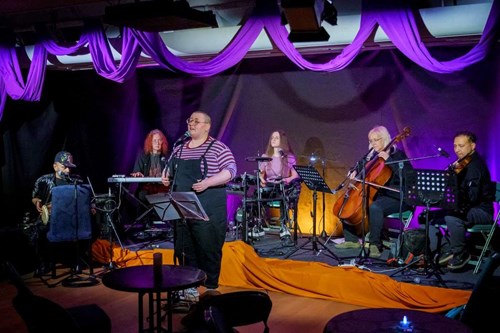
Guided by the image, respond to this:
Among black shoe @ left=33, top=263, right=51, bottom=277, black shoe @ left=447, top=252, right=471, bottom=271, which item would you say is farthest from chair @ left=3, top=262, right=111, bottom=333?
black shoe @ left=447, top=252, right=471, bottom=271

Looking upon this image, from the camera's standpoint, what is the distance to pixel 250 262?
7043mm

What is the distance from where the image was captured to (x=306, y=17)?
20.0 ft

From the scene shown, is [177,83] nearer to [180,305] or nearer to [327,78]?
[327,78]

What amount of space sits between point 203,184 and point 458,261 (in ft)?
10.5

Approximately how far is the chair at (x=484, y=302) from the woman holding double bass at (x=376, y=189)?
3419 millimetres

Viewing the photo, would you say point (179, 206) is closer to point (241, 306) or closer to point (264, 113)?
point (241, 306)

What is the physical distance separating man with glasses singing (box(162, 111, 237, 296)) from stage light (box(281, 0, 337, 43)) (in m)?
1.38

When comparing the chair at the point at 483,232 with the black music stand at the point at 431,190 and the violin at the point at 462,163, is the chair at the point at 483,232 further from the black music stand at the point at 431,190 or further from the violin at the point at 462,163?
the black music stand at the point at 431,190

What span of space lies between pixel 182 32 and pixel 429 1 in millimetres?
3488

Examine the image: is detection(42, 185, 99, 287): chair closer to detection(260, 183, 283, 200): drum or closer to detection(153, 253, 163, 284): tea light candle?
detection(260, 183, 283, 200): drum

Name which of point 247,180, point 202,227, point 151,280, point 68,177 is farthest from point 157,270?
point 247,180

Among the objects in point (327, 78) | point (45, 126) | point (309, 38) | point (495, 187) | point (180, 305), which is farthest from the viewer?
point (45, 126)

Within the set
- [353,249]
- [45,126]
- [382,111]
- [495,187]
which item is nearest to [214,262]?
[353,249]

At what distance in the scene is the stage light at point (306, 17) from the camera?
232 inches
